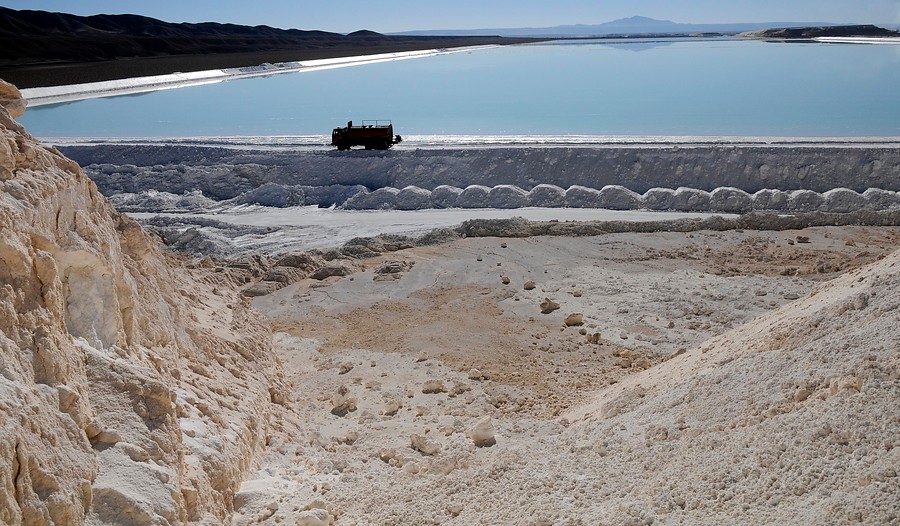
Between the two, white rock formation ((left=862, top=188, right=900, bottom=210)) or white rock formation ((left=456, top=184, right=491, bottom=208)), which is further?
white rock formation ((left=456, top=184, right=491, bottom=208))

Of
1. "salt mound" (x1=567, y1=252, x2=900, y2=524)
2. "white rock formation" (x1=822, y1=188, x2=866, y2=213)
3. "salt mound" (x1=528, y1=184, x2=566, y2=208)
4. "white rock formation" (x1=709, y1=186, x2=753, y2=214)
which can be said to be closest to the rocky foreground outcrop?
"salt mound" (x1=567, y1=252, x2=900, y2=524)

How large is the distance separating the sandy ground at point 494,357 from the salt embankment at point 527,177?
253cm

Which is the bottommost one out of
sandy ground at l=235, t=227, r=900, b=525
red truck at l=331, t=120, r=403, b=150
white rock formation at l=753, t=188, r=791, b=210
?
sandy ground at l=235, t=227, r=900, b=525

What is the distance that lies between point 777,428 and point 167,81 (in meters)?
36.3

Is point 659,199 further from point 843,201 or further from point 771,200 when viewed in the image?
point 843,201

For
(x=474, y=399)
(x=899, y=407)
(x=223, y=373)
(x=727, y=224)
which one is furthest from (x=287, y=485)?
(x=727, y=224)

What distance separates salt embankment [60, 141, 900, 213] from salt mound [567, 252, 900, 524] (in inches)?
360

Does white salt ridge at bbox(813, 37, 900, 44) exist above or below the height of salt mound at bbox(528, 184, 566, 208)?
above

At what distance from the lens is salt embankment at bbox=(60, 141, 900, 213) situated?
1496cm

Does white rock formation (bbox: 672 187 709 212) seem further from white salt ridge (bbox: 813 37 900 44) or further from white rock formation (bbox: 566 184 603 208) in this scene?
white salt ridge (bbox: 813 37 900 44)

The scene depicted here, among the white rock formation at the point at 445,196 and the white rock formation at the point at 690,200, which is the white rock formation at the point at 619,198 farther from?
the white rock formation at the point at 445,196

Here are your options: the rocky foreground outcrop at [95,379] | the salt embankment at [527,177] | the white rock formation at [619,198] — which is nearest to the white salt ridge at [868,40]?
the salt embankment at [527,177]

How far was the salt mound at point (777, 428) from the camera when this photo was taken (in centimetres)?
383

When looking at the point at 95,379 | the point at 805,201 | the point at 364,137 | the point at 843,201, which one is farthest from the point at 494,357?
the point at 364,137
